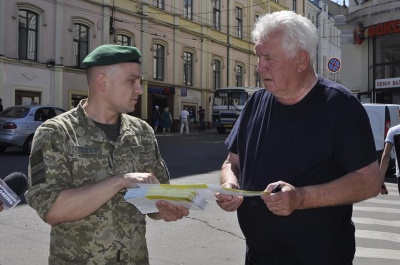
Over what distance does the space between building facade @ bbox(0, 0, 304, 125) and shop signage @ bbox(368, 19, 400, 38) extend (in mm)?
13671

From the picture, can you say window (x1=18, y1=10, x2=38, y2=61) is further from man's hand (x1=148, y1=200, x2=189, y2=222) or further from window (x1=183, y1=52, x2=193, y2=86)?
man's hand (x1=148, y1=200, x2=189, y2=222)

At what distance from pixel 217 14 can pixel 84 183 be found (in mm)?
Answer: 37049

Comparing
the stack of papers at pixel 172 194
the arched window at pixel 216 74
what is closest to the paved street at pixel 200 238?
the stack of papers at pixel 172 194

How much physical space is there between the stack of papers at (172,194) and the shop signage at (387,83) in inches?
788

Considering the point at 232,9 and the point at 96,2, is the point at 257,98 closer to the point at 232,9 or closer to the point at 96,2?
the point at 96,2

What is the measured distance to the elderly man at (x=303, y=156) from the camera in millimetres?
2307

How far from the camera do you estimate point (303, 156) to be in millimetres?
2402

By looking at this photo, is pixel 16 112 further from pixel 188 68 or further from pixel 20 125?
pixel 188 68

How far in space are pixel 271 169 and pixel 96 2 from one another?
86.9ft

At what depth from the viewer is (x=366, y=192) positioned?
231 cm

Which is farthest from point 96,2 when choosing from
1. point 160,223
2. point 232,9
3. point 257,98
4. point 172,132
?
point 257,98

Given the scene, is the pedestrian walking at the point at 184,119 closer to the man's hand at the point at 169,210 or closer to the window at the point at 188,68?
the window at the point at 188,68

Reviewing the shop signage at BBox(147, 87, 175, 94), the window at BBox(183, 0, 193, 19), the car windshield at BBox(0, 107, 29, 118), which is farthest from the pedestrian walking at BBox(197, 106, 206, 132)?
the car windshield at BBox(0, 107, 29, 118)

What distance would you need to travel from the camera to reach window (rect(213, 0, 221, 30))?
37869 mm
